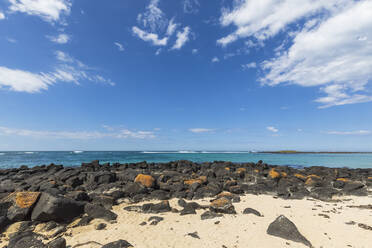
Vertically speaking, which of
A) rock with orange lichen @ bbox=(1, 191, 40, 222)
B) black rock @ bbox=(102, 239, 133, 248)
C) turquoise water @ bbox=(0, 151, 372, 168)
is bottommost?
turquoise water @ bbox=(0, 151, 372, 168)

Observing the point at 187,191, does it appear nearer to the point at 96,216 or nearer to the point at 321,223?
the point at 96,216

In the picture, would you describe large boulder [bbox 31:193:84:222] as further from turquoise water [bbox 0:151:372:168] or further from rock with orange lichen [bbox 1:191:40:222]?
turquoise water [bbox 0:151:372:168]

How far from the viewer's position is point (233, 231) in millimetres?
7156

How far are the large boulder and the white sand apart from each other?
1.10 m

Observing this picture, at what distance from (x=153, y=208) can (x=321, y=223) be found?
26.0 ft

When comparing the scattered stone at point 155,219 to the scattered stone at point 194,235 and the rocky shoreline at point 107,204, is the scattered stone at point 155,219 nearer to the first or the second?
the rocky shoreline at point 107,204

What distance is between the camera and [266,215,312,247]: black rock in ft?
20.8

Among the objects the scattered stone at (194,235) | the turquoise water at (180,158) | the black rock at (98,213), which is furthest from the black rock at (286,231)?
the turquoise water at (180,158)

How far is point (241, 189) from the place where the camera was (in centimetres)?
1375

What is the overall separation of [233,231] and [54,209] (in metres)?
7.66

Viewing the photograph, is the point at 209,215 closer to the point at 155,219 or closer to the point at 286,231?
the point at 155,219

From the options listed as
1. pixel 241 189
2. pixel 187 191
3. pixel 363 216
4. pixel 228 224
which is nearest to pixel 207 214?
pixel 228 224

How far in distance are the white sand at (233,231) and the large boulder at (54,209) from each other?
1.10 m

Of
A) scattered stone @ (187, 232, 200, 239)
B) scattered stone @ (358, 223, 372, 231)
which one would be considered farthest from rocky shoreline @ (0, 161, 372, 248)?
scattered stone @ (358, 223, 372, 231)
